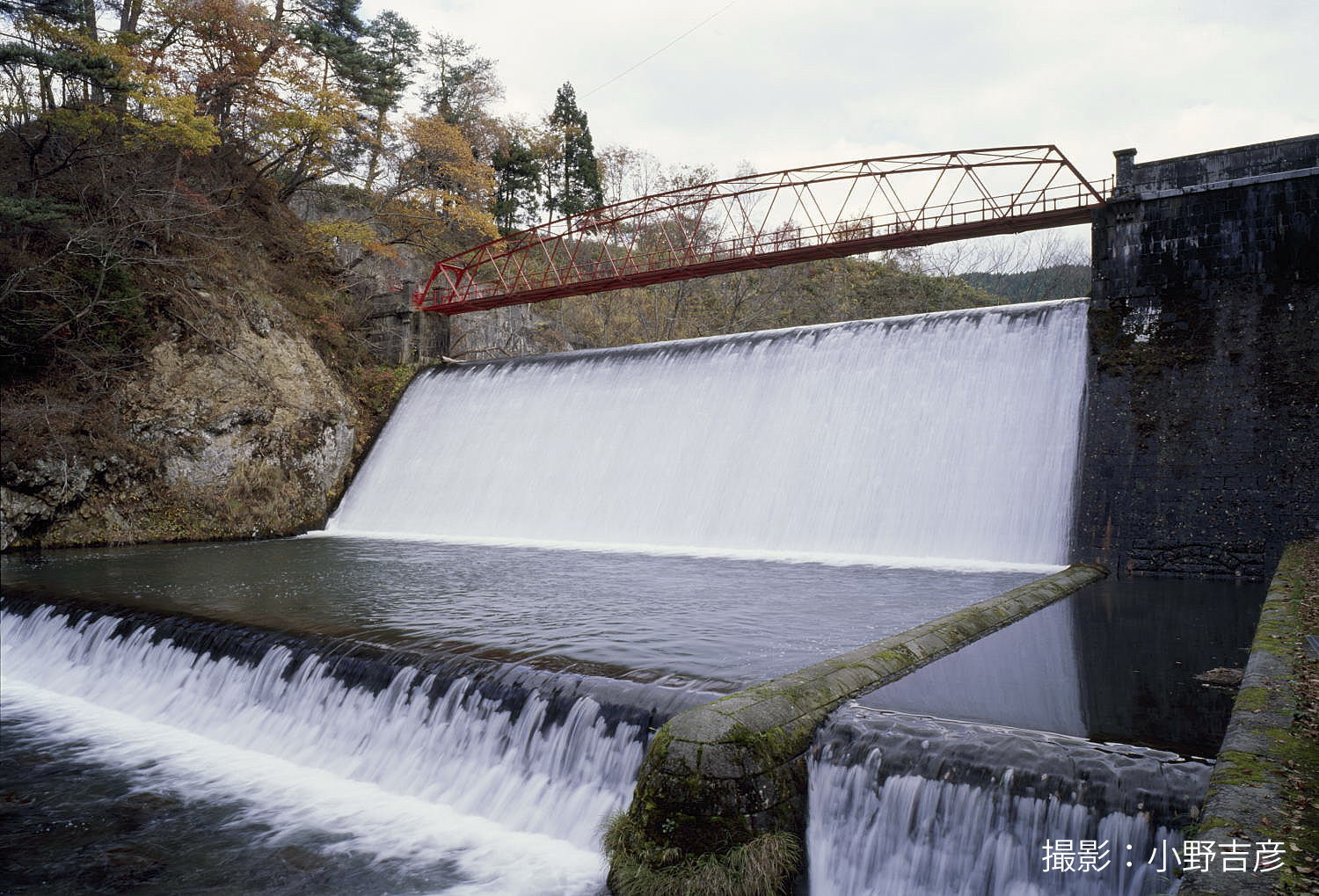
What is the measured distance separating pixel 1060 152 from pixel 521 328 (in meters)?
23.5

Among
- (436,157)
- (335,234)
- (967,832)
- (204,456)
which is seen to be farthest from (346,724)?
(436,157)

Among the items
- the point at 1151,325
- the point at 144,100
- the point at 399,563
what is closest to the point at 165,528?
the point at 399,563

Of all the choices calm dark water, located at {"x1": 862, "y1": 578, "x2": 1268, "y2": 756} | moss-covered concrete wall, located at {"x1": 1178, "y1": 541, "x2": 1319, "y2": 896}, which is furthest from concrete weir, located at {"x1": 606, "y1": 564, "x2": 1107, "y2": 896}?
moss-covered concrete wall, located at {"x1": 1178, "y1": 541, "x2": 1319, "y2": 896}

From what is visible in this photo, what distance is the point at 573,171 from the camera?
142ft

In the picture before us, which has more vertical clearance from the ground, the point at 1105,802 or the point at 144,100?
the point at 144,100

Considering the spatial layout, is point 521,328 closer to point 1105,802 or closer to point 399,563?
point 399,563

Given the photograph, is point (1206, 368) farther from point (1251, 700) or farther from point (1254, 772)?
point (1254, 772)

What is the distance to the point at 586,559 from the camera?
13.1m

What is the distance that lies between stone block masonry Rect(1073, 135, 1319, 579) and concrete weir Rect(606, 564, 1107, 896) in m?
8.85

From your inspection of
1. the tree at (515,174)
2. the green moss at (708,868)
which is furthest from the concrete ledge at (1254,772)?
the tree at (515,174)

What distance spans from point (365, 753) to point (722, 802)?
11.5 feet

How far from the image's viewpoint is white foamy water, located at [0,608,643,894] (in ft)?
17.5

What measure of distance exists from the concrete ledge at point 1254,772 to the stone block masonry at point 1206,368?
660 cm

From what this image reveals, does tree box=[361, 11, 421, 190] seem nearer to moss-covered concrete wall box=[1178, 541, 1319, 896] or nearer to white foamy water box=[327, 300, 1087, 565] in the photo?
white foamy water box=[327, 300, 1087, 565]
